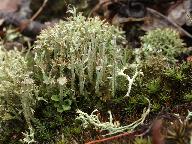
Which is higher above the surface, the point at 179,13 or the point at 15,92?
the point at 179,13

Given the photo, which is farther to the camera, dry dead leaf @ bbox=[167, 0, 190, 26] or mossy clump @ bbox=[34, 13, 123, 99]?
dry dead leaf @ bbox=[167, 0, 190, 26]

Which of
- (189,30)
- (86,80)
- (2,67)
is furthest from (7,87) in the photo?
(189,30)

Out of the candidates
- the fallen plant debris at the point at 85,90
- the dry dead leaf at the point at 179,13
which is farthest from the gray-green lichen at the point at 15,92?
the dry dead leaf at the point at 179,13

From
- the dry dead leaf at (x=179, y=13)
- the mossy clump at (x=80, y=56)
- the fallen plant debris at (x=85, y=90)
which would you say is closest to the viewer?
the fallen plant debris at (x=85, y=90)

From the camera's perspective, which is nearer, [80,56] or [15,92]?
[15,92]

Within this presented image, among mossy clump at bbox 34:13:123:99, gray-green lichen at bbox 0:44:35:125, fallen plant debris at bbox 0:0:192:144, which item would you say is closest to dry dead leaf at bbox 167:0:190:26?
fallen plant debris at bbox 0:0:192:144

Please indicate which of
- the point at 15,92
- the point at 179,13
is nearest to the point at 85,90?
the point at 15,92

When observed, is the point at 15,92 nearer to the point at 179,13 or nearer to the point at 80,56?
the point at 80,56

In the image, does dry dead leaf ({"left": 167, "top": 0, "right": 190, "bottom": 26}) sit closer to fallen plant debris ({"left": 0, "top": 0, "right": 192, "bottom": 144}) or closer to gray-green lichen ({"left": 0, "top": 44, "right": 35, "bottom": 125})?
fallen plant debris ({"left": 0, "top": 0, "right": 192, "bottom": 144})

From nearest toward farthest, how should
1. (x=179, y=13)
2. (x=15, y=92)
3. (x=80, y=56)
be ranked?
(x=15, y=92) < (x=80, y=56) < (x=179, y=13)

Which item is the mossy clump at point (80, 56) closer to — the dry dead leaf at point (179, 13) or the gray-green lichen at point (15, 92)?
the gray-green lichen at point (15, 92)

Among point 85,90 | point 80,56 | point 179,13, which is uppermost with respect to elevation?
point 179,13
